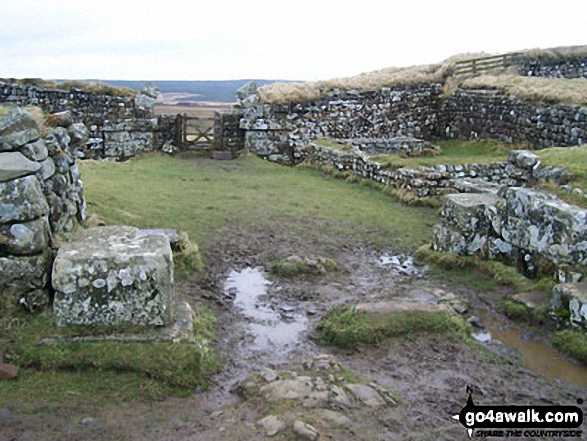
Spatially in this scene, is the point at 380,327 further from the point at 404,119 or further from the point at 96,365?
the point at 404,119

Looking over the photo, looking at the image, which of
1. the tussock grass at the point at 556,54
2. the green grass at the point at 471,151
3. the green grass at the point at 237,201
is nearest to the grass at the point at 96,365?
the green grass at the point at 237,201

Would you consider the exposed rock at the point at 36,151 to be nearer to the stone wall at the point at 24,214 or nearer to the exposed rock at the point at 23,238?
the stone wall at the point at 24,214

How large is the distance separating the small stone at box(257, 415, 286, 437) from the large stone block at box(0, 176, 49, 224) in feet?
10.6

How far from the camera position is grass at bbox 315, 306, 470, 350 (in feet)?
22.4

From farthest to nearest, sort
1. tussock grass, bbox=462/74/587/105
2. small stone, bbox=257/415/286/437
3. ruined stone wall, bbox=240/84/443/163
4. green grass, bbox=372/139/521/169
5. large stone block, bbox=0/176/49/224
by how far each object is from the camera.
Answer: ruined stone wall, bbox=240/84/443/163 → tussock grass, bbox=462/74/587/105 → green grass, bbox=372/139/521/169 → large stone block, bbox=0/176/49/224 → small stone, bbox=257/415/286/437

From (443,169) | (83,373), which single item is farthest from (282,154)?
(83,373)

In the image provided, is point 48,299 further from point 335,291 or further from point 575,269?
point 575,269

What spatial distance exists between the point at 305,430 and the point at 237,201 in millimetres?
9186

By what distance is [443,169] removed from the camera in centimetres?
1490

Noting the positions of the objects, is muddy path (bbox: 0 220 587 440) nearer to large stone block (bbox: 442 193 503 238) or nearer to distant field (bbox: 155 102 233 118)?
large stone block (bbox: 442 193 503 238)

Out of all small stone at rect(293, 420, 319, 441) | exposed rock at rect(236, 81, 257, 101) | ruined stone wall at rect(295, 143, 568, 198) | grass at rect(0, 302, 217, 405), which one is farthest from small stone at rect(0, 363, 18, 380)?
exposed rock at rect(236, 81, 257, 101)

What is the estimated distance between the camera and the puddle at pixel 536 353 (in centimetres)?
636

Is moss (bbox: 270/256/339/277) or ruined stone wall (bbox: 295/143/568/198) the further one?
ruined stone wall (bbox: 295/143/568/198)

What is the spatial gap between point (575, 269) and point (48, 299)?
598 cm
